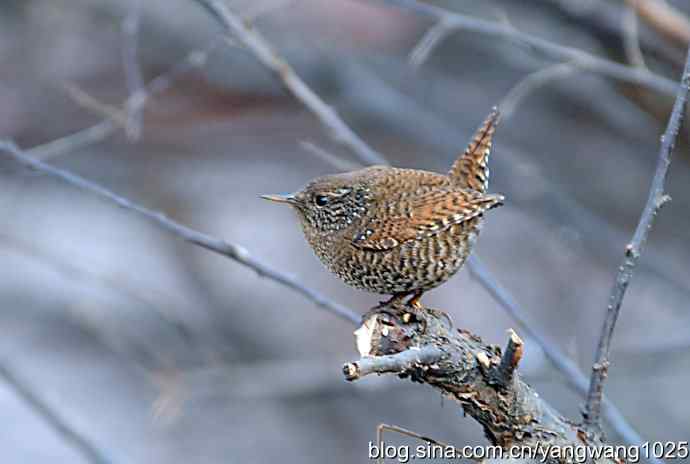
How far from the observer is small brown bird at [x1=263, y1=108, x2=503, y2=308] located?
318 centimetres

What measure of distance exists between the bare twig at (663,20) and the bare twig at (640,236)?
8.16 feet

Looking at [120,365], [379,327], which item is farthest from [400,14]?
[379,327]

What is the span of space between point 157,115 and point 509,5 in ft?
7.63

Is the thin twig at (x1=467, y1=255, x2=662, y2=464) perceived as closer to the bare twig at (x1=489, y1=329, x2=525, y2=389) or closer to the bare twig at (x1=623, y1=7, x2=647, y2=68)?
the bare twig at (x1=489, y1=329, x2=525, y2=389)

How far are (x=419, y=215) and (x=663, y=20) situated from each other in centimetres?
252

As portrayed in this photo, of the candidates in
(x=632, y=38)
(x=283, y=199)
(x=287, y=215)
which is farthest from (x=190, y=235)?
(x=287, y=215)

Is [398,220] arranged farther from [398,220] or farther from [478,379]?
[478,379]

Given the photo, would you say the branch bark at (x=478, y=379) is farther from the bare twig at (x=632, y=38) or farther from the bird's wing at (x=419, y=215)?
the bare twig at (x=632, y=38)

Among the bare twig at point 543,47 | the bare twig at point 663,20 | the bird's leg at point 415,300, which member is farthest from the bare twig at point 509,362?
the bare twig at point 663,20

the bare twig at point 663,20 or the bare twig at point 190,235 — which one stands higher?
the bare twig at point 663,20

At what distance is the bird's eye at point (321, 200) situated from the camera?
350 centimetres

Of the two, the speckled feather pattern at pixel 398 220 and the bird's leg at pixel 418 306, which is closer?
the bird's leg at pixel 418 306

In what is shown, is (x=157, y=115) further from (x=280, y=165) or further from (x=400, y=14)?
(x=400, y=14)

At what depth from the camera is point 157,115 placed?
6777mm
